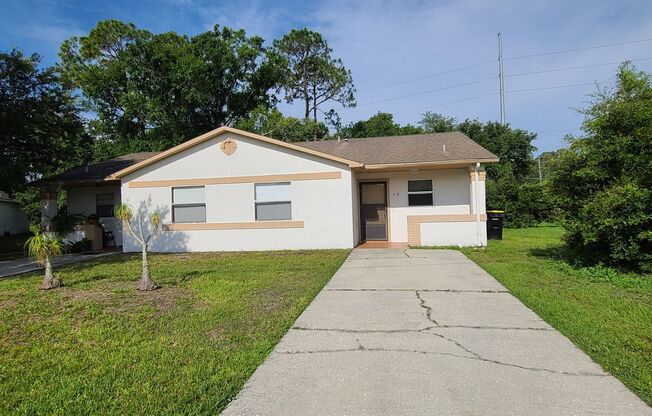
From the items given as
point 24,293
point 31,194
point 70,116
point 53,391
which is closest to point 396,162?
point 24,293

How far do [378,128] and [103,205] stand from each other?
2452cm

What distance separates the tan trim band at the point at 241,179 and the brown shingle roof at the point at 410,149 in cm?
178

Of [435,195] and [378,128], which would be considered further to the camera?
[378,128]

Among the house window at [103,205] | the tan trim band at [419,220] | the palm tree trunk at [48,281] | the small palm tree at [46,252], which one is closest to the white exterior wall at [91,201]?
the house window at [103,205]

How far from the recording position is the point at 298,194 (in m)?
13.3

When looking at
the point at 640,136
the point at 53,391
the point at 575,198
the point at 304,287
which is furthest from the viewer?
the point at 575,198

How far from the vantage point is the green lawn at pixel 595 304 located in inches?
152

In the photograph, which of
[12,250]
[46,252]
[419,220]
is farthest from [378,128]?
[46,252]

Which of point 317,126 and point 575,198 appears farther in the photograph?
point 317,126

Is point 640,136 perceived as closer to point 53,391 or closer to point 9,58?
point 53,391

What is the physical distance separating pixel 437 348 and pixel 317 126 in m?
30.0

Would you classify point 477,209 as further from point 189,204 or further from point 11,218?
point 11,218

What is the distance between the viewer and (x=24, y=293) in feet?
23.9

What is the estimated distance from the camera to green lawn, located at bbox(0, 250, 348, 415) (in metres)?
3.33
